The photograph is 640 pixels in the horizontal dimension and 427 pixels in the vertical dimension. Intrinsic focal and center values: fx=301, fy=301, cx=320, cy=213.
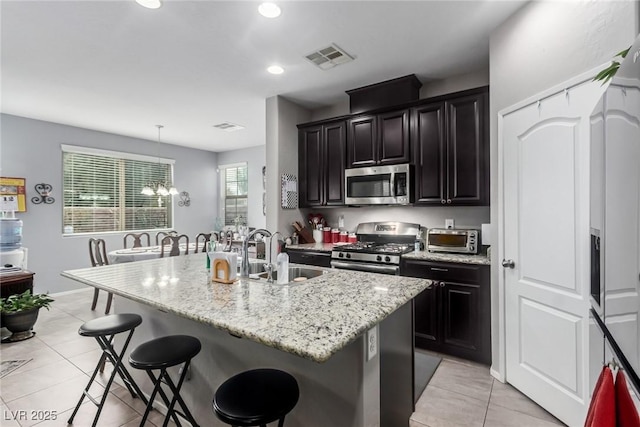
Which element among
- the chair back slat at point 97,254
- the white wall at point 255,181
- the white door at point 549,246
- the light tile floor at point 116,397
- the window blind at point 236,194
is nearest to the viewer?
the white door at point 549,246

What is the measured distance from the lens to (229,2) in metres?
2.16

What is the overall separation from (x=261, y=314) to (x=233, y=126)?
4644 mm

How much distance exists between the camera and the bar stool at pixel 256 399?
3.57 ft

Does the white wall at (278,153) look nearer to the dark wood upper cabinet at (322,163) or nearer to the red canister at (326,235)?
the dark wood upper cabinet at (322,163)

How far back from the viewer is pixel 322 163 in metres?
4.04

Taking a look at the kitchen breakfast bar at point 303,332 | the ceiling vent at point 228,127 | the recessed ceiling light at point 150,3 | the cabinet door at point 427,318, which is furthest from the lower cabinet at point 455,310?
the ceiling vent at point 228,127

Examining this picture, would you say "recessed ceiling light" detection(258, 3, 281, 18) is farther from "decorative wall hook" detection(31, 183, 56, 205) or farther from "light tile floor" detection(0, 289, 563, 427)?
"decorative wall hook" detection(31, 183, 56, 205)

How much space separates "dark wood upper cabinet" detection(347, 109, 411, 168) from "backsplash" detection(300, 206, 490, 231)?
668 mm

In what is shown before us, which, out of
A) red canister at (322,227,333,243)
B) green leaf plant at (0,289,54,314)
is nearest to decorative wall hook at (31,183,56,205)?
green leaf plant at (0,289,54,314)

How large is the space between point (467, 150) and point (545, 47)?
3.40 feet

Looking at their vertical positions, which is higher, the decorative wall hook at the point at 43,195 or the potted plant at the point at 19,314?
the decorative wall hook at the point at 43,195

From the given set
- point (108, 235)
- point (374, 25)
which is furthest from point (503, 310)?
point (108, 235)

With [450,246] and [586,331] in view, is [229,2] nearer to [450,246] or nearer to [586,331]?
[450,246]

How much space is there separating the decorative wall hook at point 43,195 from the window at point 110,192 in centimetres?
22
